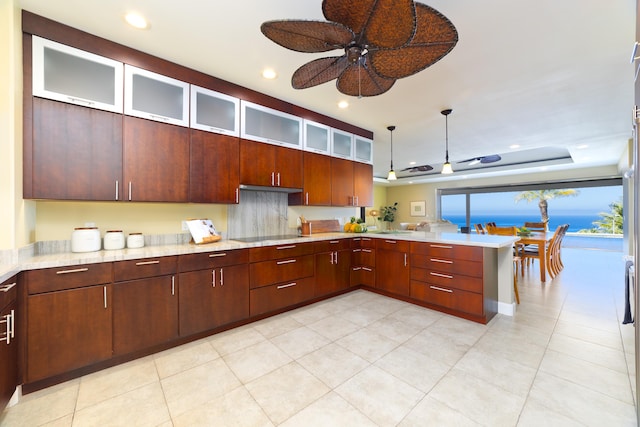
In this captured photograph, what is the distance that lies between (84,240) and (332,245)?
8.62ft

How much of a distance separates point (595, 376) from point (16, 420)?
3.87 metres

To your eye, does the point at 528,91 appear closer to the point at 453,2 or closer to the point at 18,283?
the point at 453,2

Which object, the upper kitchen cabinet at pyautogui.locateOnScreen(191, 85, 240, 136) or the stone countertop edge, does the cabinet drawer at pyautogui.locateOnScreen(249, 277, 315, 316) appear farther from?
the upper kitchen cabinet at pyautogui.locateOnScreen(191, 85, 240, 136)

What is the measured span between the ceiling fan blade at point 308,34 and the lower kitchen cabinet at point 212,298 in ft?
6.75

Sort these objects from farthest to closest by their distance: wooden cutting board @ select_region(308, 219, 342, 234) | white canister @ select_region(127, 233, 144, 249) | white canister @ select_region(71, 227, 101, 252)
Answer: wooden cutting board @ select_region(308, 219, 342, 234)
white canister @ select_region(127, 233, 144, 249)
white canister @ select_region(71, 227, 101, 252)

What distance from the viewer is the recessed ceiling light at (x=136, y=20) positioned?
1.87 meters

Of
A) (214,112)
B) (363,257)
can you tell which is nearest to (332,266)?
(363,257)

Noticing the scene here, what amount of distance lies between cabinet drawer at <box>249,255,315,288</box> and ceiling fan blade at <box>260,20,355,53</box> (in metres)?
2.12

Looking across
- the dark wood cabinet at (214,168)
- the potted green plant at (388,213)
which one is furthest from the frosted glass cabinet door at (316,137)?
the potted green plant at (388,213)

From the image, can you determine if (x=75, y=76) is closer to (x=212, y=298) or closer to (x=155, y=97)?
(x=155, y=97)

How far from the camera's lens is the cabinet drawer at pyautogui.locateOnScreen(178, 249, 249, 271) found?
2.35m

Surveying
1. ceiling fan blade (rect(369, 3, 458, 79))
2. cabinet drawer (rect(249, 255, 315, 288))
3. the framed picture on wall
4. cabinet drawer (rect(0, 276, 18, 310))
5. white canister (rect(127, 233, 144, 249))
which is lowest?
cabinet drawer (rect(249, 255, 315, 288))

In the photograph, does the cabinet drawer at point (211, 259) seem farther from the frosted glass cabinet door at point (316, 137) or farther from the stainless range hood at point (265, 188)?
the frosted glass cabinet door at point (316, 137)

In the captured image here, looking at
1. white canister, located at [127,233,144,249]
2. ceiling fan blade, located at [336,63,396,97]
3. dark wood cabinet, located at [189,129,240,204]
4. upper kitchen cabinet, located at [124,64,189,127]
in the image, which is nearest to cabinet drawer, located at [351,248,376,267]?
dark wood cabinet, located at [189,129,240,204]
